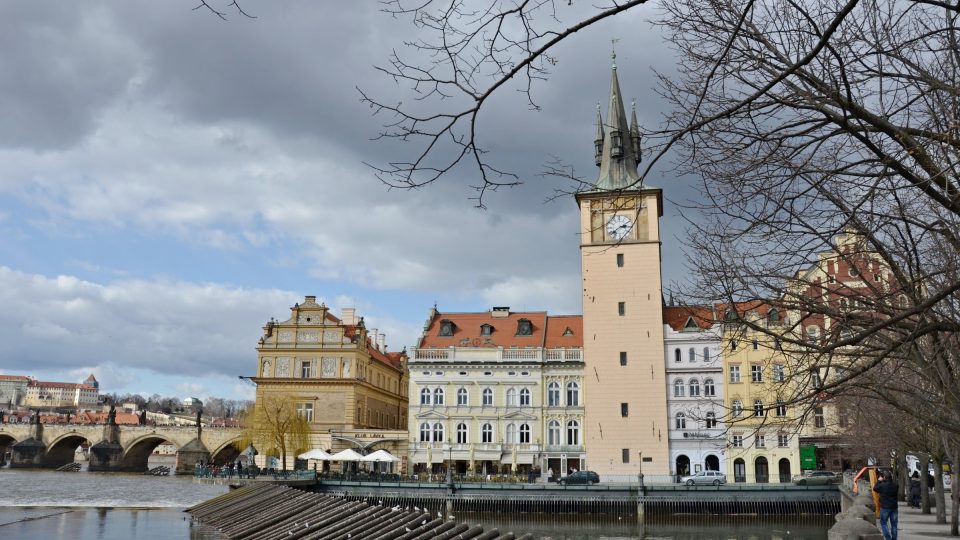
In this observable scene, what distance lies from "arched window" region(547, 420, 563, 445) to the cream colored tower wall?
2.94 meters

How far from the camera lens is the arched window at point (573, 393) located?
48781 millimetres

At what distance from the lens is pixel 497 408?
161ft

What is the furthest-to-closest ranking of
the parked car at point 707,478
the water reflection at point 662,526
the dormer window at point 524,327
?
the dormer window at point 524,327 → the parked car at point 707,478 → the water reflection at point 662,526

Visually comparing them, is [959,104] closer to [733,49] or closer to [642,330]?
[733,49]

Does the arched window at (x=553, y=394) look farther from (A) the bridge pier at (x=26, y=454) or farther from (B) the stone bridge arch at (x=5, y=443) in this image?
(B) the stone bridge arch at (x=5, y=443)

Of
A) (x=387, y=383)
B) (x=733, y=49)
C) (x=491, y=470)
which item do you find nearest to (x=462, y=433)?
(x=491, y=470)

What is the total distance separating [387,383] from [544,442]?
20.5 m

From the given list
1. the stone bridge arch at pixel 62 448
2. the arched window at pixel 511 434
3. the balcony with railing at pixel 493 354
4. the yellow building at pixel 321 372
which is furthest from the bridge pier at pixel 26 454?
the arched window at pixel 511 434

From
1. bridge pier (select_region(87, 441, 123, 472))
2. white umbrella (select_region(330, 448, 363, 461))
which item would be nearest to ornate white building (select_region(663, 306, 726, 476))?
white umbrella (select_region(330, 448, 363, 461))

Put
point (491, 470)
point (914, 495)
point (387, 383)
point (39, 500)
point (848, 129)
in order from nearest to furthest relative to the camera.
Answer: point (848, 129) → point (914, 495) → point (39, 500) → point (491, 470) → point (387, 383)

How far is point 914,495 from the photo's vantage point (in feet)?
112

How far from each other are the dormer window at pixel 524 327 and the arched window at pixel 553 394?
4.16 metres

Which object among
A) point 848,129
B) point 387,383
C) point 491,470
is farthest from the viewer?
point 387,383

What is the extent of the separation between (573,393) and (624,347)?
15.7 feet
